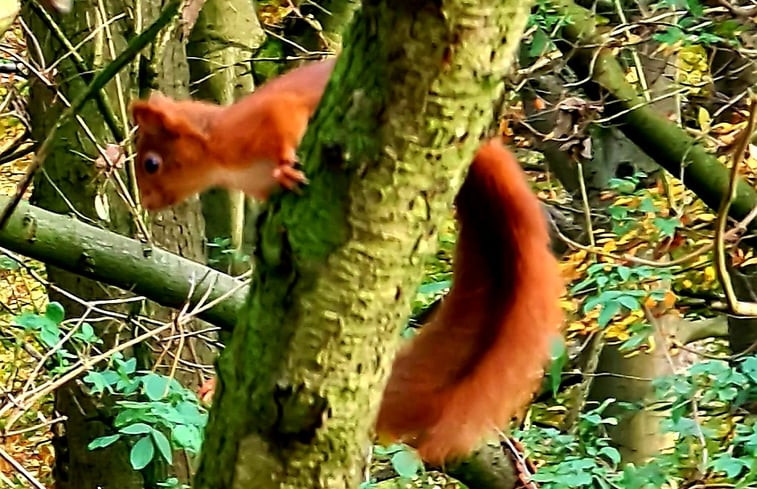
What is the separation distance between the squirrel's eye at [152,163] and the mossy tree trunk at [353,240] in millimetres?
976

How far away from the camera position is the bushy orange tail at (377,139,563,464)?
1.24 metres

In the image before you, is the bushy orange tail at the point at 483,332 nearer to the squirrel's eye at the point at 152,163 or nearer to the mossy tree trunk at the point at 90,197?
the squirrel's eye at the point at 152,163

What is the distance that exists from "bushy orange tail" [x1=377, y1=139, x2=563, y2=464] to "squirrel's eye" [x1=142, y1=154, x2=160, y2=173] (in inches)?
25.4

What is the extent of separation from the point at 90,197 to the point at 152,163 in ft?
2.30

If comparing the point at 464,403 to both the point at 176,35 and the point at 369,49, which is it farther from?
the point at 176,35

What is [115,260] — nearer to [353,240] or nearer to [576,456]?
[576,456]

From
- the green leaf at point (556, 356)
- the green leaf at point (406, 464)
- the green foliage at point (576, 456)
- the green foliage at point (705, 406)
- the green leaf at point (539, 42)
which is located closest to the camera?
the green leaf at point (556, 356)

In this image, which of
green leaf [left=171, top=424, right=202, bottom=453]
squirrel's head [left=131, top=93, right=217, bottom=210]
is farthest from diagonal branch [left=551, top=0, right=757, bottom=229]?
green leaf [left=171, top=424, right=202, bottom=453]

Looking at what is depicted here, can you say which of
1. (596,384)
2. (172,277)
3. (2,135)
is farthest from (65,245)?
(596,384)

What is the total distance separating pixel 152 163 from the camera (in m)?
1.84

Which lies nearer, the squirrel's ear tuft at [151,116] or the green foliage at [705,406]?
the green foliage at [705,406]

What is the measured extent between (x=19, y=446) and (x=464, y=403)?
2848mm

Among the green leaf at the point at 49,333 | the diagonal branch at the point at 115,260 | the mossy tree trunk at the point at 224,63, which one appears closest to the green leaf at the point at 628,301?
the diagonal branch at the point at 115,260

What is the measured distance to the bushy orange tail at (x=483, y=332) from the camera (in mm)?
1238
